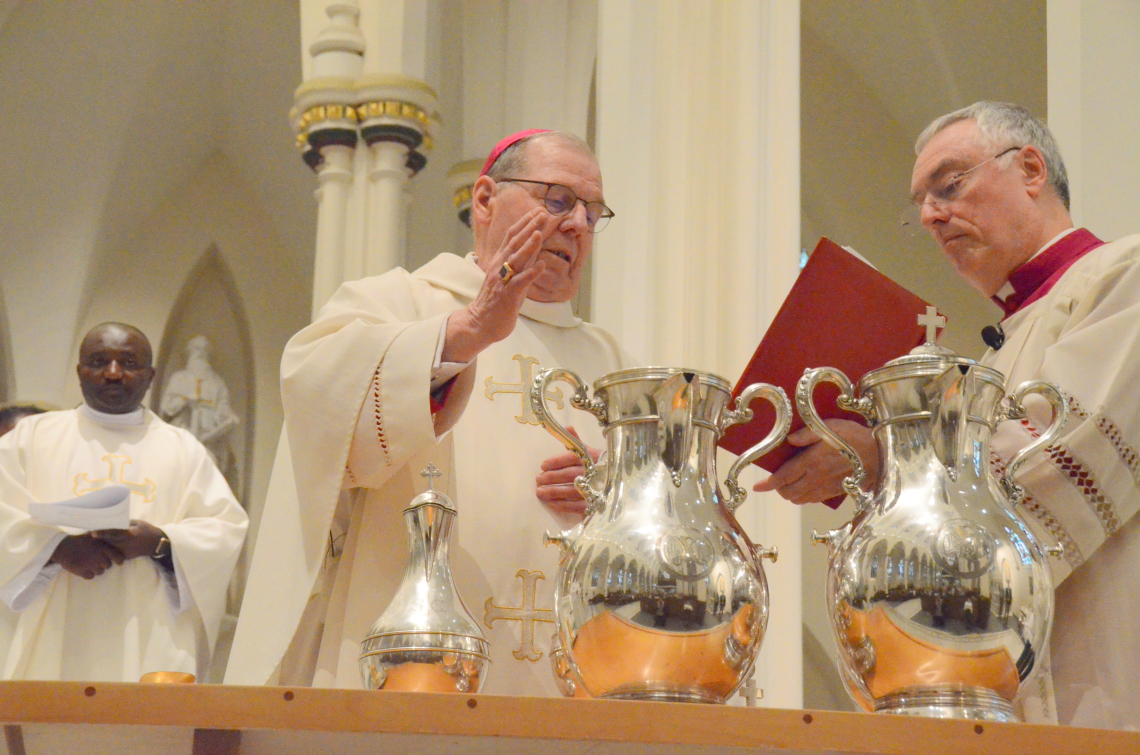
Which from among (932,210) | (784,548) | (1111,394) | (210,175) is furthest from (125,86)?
(1111,394)

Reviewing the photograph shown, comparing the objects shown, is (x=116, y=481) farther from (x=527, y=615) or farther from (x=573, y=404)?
(x=573, y=404)

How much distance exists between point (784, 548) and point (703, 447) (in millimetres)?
2822

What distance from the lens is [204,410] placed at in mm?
12883

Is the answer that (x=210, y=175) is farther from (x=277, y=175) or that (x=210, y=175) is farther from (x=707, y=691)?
(x=707, y=691)

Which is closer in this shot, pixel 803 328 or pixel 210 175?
pixel 803 328

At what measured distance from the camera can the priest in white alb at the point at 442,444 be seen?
311 centimetres

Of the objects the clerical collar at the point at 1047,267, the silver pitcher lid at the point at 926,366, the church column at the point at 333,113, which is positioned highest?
the church column at the point at 333,113

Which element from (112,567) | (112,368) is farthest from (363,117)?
(112,567)

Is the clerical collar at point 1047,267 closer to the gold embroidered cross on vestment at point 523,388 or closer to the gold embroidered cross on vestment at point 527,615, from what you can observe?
the gold embroidered cross on vestment at point 523,388

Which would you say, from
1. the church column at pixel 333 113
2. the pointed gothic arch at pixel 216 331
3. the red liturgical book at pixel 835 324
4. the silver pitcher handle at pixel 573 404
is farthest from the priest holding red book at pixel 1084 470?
the pointed gothic arch at pixel 216 331

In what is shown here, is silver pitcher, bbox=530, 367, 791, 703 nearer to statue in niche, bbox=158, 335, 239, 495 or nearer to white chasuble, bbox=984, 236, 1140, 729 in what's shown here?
white chasuble, bbox=984, 236, 1140, 729

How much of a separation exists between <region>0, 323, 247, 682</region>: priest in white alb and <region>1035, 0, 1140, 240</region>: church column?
372 cm

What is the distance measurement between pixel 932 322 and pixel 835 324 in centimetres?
18

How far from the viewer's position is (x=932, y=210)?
11.8 feet
